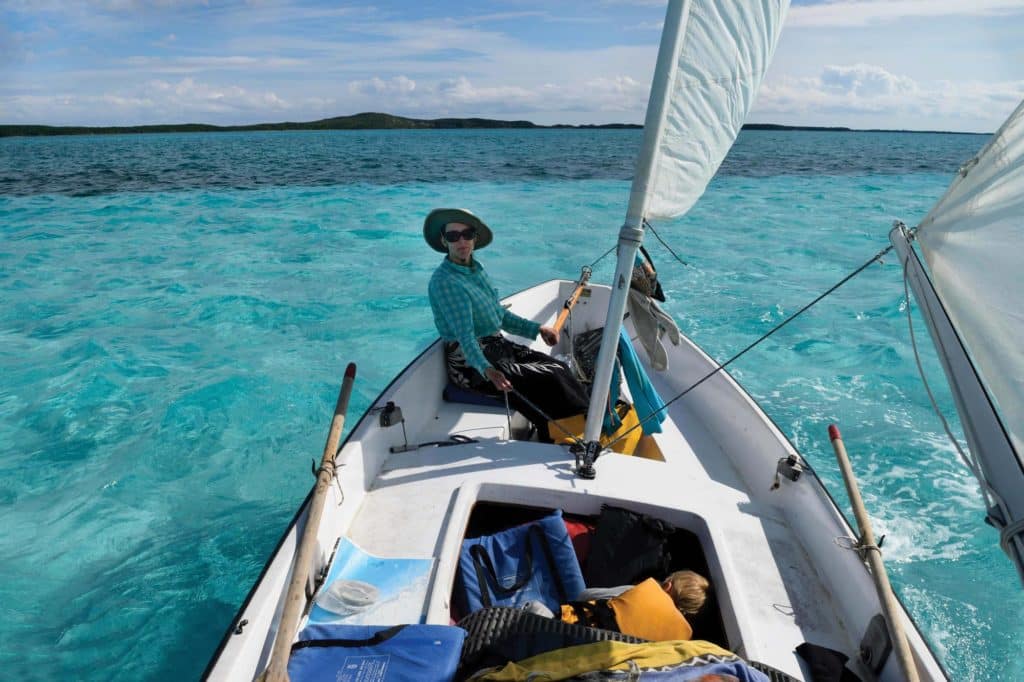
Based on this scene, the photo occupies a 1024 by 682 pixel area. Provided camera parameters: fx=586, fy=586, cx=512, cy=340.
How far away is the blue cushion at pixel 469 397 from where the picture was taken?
14.2 feet

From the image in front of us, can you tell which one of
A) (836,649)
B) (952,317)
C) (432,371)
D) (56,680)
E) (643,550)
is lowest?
(56,680)

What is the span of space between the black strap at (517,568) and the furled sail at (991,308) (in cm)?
164

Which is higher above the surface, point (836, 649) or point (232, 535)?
point (836, 649)

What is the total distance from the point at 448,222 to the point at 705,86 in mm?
1764

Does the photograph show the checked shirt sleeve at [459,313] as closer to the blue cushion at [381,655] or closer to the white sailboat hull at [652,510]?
the white sailboat hull at [652,510]

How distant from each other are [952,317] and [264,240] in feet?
51.2

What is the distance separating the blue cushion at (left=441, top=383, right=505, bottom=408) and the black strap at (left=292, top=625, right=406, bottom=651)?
233cm

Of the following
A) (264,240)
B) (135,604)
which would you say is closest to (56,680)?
(135,604)

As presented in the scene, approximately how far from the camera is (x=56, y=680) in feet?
11.6

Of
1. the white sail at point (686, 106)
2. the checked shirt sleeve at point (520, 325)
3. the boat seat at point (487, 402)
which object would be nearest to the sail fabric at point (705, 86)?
the white sail at point (686, 106)

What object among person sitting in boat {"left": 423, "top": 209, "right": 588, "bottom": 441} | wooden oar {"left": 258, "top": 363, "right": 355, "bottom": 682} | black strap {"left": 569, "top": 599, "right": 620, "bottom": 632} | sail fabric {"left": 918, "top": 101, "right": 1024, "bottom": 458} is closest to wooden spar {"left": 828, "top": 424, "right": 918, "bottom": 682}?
sail fabric {"left": 918, "top": 101, "right": 1024, "bottom": 458}

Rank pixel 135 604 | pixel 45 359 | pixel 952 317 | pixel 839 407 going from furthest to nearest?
pixel 45 359, pixel 839 407, pixel 135 604, pixel 952 317

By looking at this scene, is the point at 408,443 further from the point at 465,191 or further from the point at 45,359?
the point at 465,191

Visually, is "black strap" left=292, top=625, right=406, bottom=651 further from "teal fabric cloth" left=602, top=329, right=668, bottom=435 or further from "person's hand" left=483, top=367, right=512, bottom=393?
"teal fabric cloth" left=602, top=329, right=668, bottom=435
